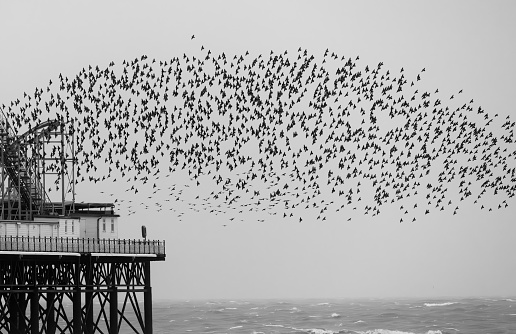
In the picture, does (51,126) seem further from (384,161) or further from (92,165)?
(384,161)

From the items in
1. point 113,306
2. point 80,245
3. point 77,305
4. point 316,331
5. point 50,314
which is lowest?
point 316,331

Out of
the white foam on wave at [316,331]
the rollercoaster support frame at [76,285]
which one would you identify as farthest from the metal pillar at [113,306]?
the white foam on wave at [316,331]

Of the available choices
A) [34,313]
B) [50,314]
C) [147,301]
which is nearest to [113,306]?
[147,301]

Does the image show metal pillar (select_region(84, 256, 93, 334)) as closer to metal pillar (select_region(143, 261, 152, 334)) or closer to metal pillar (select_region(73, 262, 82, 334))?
metal pillar (select_region(73, 262, 82, 334))

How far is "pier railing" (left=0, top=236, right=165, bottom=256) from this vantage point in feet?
279

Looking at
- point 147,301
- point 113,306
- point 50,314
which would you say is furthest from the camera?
point 50,314

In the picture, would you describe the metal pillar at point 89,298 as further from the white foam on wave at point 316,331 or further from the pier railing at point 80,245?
the white foam on wave at point 316,331

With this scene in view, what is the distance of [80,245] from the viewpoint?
87.8 m

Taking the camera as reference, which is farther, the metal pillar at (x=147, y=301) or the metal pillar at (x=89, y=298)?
the metal pillar at (x=147, y=301)

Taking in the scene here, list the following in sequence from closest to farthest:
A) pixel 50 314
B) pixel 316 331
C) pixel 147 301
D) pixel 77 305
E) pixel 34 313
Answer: pixel 34 313, pixel 77 305, pixel 147 301, pixel 50 314, pixel 316 331

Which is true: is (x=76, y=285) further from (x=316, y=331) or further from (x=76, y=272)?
(x=316, y=331)

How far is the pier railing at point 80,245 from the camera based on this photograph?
85062 mm

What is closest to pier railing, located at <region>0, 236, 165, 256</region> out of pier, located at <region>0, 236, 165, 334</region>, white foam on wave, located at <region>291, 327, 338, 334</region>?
pier, located at <region>0, 236, 165, 334</region>

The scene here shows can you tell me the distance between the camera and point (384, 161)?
9888cm
